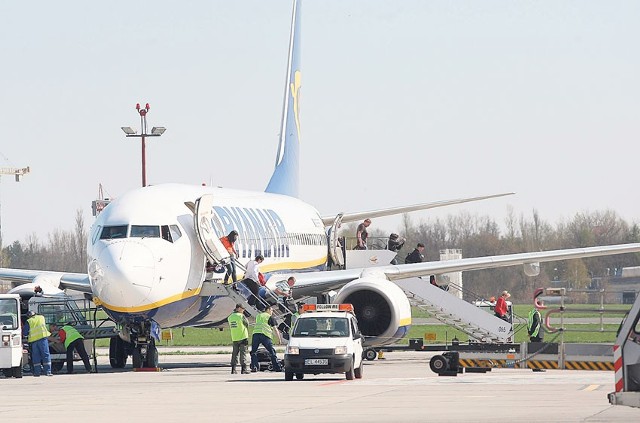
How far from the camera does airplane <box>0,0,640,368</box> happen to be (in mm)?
29141

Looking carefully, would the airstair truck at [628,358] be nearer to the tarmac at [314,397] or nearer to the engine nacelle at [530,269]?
the tarmac at [314,397]

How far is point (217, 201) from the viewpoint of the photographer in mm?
33844

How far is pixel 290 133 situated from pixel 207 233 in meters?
18.3

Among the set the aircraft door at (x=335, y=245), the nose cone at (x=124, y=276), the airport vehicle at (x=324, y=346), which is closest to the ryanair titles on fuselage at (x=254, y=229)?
the nose cone at (x=124, y=276)

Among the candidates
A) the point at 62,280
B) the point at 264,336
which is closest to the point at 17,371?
the point at 62,280

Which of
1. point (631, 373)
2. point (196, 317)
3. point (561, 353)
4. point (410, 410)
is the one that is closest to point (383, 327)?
point (196, 317)

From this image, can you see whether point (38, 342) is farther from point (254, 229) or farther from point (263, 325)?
point (254, 229)

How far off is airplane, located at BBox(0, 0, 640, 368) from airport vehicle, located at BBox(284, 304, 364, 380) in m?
3.27

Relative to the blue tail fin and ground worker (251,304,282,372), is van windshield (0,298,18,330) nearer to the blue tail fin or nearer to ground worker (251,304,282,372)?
ground worker (251,304,282,372)

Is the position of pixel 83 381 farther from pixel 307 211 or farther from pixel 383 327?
pixel 307 211

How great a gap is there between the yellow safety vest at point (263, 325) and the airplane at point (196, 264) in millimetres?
1302

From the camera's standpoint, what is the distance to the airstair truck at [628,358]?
49.0 feet

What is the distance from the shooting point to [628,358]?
1500cm

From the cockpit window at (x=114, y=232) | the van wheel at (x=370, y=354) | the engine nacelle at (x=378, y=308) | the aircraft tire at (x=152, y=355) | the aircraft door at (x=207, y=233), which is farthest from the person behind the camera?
the van wheel at (x=370, y=354)
